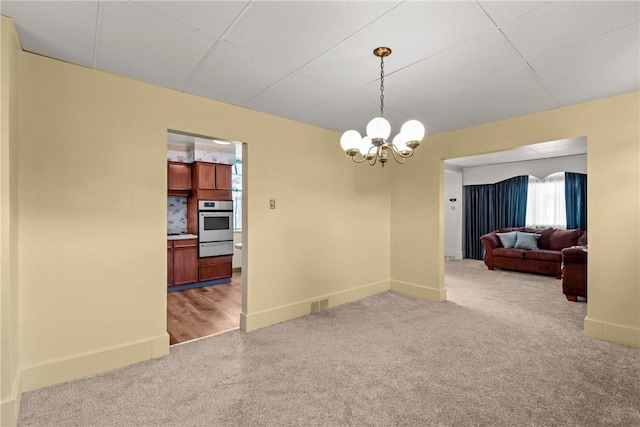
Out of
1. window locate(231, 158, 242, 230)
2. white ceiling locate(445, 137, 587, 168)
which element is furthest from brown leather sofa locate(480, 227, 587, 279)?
window locate(231, 158, 242, 230)

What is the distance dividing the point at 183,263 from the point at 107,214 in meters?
2.89

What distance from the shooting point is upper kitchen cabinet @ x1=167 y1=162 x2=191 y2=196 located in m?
5.55

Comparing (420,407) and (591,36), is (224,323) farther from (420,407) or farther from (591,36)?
(591,36)

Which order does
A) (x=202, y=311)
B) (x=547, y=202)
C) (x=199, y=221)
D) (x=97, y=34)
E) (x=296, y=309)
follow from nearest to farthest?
(x=97, y=34) < (x=296, y=309) < (x=202, y=311) < (x=199, y=221) < (x=547, y=202)

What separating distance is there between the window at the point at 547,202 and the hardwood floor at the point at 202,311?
7121 millimetres

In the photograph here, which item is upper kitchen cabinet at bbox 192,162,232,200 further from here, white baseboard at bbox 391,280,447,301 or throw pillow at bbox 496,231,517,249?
throw pillow at bbox 496,231,517,249

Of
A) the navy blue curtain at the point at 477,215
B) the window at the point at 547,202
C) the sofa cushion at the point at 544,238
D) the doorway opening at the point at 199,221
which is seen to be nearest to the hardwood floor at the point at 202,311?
the doorway opening at the point at 199,221

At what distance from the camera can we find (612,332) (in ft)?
10.0

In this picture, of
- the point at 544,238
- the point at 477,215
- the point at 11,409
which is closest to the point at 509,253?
the point at 544,238

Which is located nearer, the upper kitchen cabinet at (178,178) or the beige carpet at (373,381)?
the beige carpet at (373,381)

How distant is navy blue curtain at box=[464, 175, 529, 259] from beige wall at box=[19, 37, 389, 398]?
21.7 ft

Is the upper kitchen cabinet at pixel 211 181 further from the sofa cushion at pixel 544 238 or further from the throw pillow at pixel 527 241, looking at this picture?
the sofa cushion at pixel 544 238

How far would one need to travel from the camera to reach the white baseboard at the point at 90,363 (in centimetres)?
226

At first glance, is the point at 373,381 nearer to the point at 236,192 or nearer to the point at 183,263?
the point at 183,263
